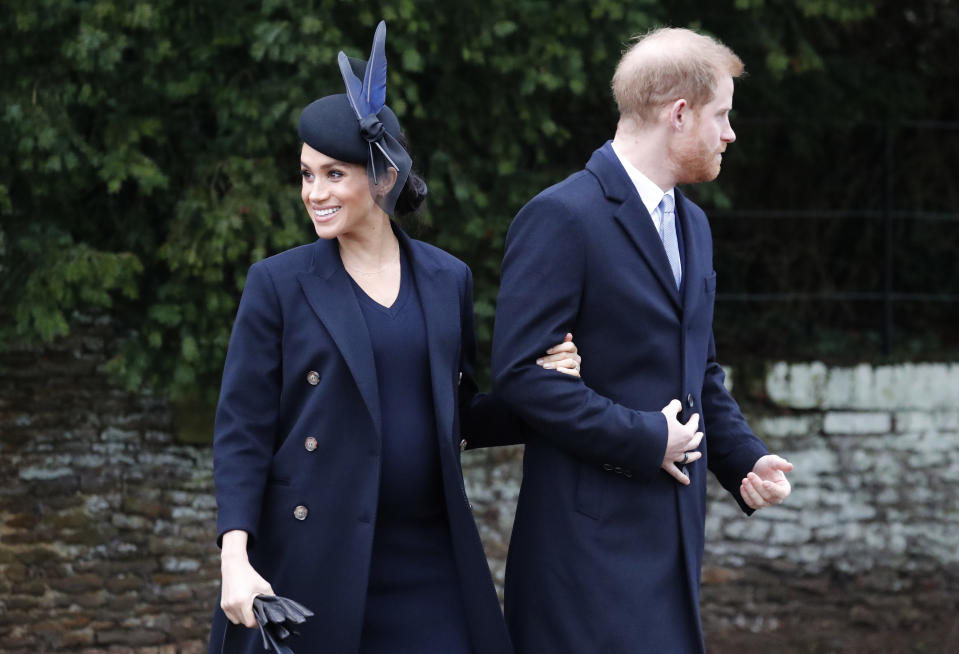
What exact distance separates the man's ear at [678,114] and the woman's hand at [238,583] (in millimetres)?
1430

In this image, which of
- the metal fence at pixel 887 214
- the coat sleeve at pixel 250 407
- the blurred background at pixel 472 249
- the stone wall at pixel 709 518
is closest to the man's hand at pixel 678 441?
the coat sleeve at pixel 250 407

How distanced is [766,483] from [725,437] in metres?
0.21

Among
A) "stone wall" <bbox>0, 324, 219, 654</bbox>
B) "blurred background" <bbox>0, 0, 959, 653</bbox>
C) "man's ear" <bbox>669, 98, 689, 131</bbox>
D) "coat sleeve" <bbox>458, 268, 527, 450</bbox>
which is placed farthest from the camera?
"stone wall" <bbox>0, 324, 219, 654</bbox>

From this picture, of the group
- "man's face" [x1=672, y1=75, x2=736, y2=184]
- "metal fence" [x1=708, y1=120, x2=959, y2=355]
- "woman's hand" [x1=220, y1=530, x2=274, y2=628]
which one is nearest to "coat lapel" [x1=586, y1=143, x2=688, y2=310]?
"man's face" [x1=672, y1=75, x2=736, y2=184]

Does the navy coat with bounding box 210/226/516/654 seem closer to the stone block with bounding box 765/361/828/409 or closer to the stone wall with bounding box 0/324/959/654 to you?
the stone wall with bounding box 0/324/959/654

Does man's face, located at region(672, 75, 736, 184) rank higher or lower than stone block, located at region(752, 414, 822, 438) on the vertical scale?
higher

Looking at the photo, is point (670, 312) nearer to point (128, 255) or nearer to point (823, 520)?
point (128, 255)

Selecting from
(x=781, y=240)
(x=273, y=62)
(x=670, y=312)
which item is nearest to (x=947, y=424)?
→ (x=781, y=240)

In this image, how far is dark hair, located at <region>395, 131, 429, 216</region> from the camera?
3.39m

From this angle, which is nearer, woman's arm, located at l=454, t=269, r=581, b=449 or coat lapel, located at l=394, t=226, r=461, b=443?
coat lapel, located at l=394, t=226, r=461, b=443

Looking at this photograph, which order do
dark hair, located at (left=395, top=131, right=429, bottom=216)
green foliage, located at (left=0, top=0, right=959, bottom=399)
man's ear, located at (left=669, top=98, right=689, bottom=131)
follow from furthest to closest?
green foliage, located at (left=0, top=0, right=959, bottom=399), dark hair, located at (left=395, top=131, right=429, bottom=216), man's ear, located at (left=669, top=98, right=689, bottom=131)

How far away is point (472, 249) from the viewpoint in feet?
22.2

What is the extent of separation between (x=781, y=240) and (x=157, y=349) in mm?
4090

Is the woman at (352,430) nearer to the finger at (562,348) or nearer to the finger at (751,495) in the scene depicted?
the finger at (562,348)
